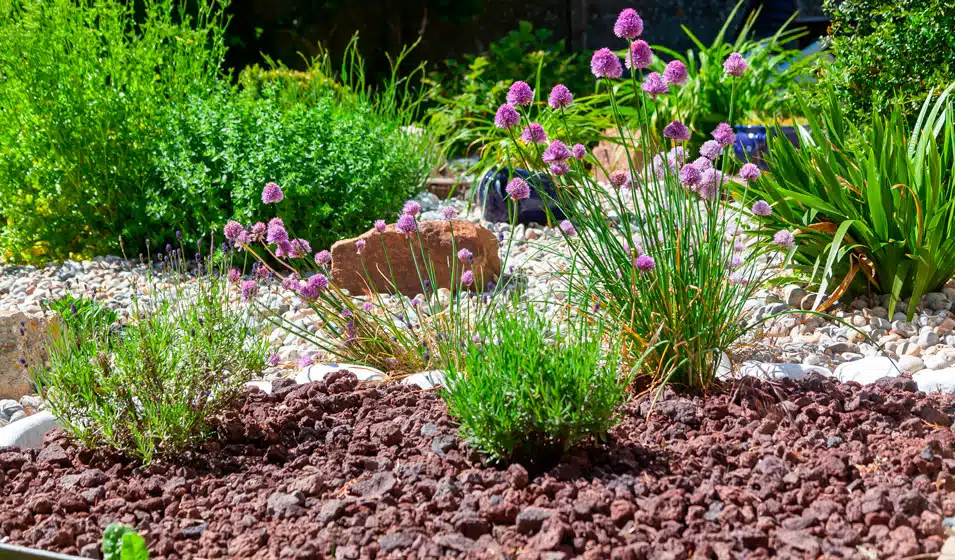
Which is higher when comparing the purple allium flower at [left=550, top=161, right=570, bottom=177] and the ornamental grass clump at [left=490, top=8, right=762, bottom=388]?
the purple allium flower at [left=550, top=161, right=570, bottom=177]

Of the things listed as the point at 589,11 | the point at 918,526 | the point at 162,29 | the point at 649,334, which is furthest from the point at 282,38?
the point at 918,526

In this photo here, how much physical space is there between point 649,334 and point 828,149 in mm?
1438

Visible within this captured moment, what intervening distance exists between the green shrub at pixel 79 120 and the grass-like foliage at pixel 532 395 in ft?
11.3

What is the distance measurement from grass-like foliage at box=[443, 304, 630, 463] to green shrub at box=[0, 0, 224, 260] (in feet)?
11.3

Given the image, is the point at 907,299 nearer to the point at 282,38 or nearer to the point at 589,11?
the point at 589,11

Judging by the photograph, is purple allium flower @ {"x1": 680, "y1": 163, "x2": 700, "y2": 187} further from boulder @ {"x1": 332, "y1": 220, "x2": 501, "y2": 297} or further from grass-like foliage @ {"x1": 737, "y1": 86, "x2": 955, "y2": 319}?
boulder @ {"x1": 332, "y1": 220, "x2": 501, "y2": 297}

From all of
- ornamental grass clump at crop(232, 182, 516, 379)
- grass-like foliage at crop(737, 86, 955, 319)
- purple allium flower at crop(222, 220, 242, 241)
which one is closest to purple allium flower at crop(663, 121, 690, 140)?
ornamental grass clump at crop(232, 182, 516, 379)

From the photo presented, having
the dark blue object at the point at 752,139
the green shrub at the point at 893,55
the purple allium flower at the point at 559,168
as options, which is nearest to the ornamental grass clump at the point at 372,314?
the purple allium flower at the point at 559,168

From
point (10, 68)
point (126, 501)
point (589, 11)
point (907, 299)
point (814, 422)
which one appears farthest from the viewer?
point (589, 11)

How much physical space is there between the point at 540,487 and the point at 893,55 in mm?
3277

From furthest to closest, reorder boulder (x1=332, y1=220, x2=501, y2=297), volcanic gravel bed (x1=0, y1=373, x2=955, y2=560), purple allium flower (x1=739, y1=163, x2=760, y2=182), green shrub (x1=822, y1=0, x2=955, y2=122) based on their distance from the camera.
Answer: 1. boulder (x1=332, y1=220, x2=501, y2=297)
2. green shrub (x1=822, y1=0, x2=955, y2=122)
3. purple allium flower (x1=739, y1=163, x2=760, y2=182)
4. volcanic gravel bed (x1=0, y1=373, x2=955, y2=560)

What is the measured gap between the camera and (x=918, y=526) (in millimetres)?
1965

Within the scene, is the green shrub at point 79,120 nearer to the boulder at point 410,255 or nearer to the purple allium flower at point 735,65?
the boulder at point 410,255

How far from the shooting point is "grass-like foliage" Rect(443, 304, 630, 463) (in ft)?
7.13
